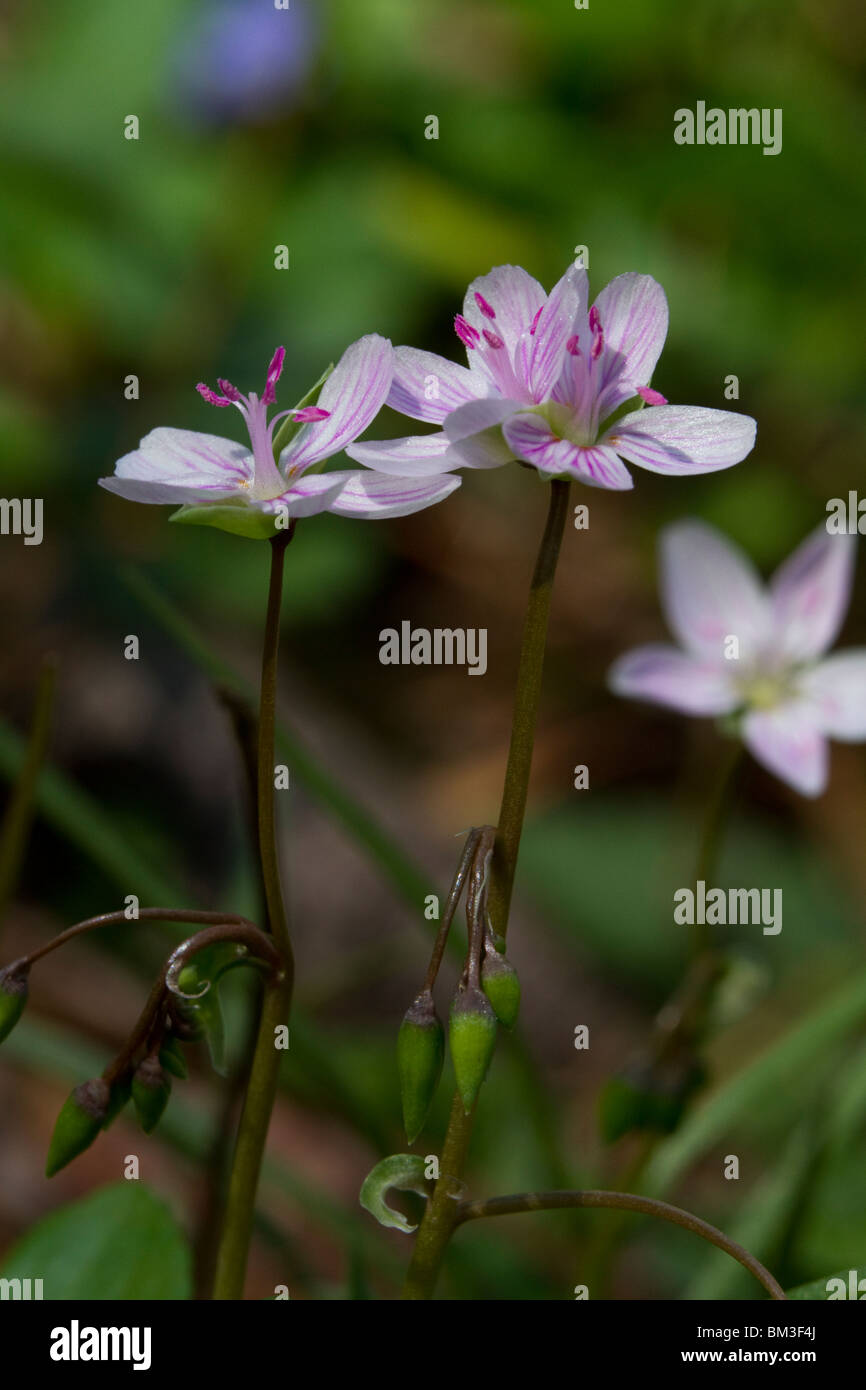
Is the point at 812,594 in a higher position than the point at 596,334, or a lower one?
higher

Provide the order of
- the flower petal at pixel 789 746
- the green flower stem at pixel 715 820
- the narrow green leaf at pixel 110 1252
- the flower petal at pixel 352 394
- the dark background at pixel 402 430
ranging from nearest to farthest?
the flower petal at pixel 352 394 → the narrow green leaf at pixel 110 1252 → the green flower stem at pixel 715 820 → the flower petal at pixel 789 746 → the dark background at pixel 402 430

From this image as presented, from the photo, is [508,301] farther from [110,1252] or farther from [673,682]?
[673,682]

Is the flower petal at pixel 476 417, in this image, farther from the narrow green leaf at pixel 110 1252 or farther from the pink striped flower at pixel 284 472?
the narrow green leaf at pixel 110 1252

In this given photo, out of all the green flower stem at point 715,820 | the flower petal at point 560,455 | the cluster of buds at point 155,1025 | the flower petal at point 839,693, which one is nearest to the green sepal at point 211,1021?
the cluster of buds at point 155,1025

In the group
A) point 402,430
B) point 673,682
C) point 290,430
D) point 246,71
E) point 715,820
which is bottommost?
point 715,820

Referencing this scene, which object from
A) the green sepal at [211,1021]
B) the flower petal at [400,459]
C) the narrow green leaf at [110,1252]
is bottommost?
the narrow green leaf at [110,1252]

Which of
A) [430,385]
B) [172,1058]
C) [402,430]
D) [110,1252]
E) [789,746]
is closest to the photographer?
[172,1058]

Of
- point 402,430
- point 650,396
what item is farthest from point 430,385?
point 402,430
